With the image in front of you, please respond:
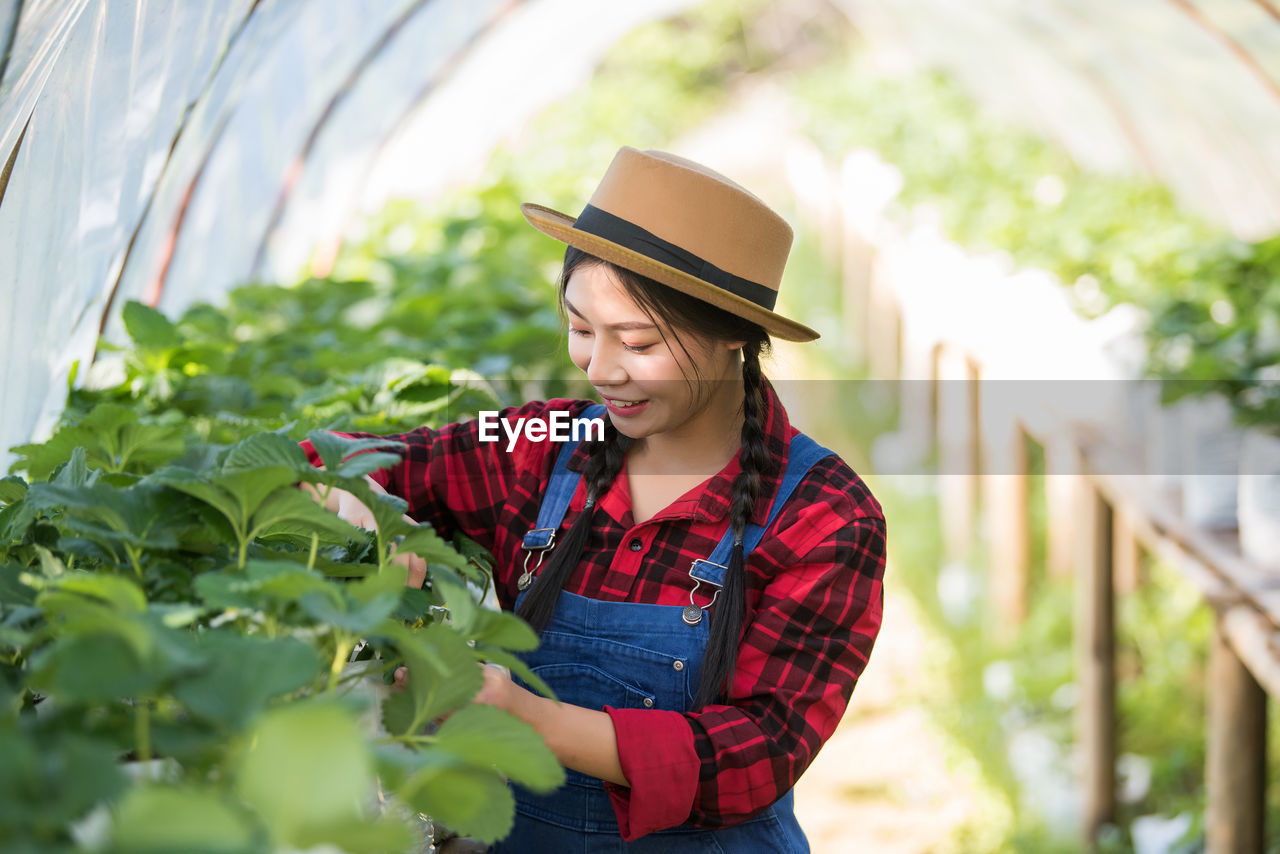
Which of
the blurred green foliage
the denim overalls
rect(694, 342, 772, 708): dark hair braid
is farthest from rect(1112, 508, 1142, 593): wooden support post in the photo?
the denim overalls

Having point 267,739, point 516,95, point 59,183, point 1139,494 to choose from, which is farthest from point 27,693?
point 516,95

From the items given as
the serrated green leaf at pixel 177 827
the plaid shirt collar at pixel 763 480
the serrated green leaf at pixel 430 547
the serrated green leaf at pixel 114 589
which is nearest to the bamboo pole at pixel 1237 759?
the plaid shirt collar at pixel 763 480

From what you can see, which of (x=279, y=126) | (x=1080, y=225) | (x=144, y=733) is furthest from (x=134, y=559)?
(x=1080, y=225)

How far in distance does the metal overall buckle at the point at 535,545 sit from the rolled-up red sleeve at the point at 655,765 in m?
0.33

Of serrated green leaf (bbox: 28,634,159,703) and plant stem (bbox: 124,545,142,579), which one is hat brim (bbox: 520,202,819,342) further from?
serrated green leaf (bbox: 28,634,159,703)

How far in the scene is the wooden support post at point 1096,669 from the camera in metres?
4.70

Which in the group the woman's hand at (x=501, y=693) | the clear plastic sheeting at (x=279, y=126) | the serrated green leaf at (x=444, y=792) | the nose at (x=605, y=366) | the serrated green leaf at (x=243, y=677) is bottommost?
the woman's hand at (x=501, y=693)

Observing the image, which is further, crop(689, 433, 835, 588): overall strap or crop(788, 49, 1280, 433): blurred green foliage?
crop(788, 49, 1280, 433): blurred green foliage

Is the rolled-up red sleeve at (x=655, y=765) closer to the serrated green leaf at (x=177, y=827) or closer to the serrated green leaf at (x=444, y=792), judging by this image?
the serrated green leaf at (x=444, y=792)

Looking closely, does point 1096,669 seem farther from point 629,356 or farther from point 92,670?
point 92,670

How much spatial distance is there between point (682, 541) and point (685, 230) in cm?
37

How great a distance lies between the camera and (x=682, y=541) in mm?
1420

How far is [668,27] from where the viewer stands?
20.0 meters

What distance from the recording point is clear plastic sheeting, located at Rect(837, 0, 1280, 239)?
17.5 ft
